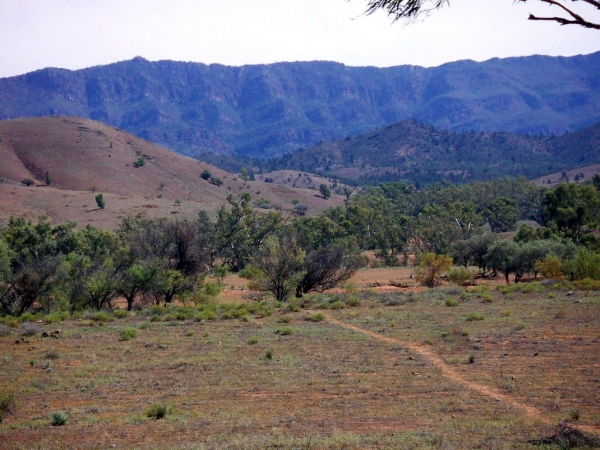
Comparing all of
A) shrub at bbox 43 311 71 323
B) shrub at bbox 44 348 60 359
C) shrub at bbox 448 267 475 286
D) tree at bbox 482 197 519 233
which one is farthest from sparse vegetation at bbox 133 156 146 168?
shrub at bbox 44 348 60 359

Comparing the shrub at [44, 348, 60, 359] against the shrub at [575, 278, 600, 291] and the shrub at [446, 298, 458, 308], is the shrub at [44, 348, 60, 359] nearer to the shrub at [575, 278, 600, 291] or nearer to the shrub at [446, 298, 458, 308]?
the shrub at [446, 298, 458, 308]

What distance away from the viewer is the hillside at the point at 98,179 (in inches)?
3652

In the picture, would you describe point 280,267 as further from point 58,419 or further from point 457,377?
point 58,419

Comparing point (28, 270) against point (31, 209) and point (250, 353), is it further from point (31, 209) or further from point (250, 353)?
point (31, 209)

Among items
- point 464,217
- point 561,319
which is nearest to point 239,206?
point 464,217

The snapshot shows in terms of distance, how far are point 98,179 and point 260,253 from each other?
8919 cm

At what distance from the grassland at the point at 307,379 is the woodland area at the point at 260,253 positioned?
4583 mm

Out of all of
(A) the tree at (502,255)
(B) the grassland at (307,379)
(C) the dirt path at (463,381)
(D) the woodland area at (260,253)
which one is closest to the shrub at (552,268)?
(D) the woodland area at (260,253)

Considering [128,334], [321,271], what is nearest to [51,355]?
[128,334]

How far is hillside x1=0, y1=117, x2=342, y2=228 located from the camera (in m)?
92.8

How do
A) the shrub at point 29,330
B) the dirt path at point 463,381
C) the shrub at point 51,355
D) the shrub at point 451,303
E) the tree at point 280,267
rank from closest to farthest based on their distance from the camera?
the dirt path at point 463,381 < the shrub at point 51,355 < the shrub at point 29,330 < the shrub at point 451,303 < the tree at point 280,267

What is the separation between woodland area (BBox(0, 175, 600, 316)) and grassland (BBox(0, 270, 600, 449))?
458cm

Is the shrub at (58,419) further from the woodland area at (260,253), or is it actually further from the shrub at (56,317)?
the woodland area at (260,253)

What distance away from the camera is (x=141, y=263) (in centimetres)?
3328
